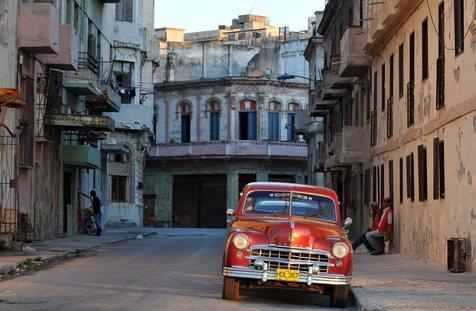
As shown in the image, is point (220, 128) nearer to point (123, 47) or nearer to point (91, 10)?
point (123, 47)

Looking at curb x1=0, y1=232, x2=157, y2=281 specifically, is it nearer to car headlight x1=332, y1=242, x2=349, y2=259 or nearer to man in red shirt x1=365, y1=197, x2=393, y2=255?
car headlight x1=332, y1=242, x2=349, y2=259

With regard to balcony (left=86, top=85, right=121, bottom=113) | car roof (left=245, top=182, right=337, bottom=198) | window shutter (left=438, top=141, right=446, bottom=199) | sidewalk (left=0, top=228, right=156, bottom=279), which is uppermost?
balcony (left=86, top=85, right=121, bottom=113)

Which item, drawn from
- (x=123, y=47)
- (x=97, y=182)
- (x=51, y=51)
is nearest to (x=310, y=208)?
(x=51, y=51)

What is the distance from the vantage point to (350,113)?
44031 mm

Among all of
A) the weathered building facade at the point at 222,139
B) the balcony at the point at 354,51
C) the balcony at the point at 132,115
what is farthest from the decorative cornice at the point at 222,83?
the balcony at the point at 354,51

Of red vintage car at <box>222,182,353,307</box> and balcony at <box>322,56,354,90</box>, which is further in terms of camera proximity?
balcony at <box>322,56,354,90</box>

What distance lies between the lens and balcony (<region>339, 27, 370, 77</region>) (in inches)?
1438

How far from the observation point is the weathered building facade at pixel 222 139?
78312mm

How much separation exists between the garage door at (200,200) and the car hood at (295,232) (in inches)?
2436

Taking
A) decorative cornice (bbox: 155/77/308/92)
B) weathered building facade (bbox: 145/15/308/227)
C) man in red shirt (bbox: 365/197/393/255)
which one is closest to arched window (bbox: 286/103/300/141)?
weathered building facade (bbox: 145/15/308/227)

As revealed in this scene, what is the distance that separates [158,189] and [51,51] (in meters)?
49.7

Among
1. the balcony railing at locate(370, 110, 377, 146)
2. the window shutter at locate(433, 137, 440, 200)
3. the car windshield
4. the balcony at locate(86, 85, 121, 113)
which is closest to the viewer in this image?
the car windshield

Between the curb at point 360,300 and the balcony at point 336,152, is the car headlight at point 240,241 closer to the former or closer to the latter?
the curb at point 360,300

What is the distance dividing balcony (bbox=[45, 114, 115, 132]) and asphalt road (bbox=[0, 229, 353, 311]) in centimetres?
1017
